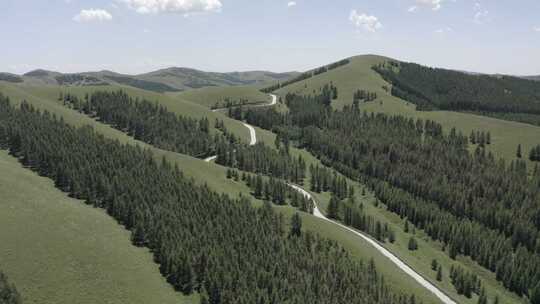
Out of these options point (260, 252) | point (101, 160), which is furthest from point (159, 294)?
point (101, 160)

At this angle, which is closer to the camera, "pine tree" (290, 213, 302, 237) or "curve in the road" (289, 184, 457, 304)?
"curve in the road" (289, 184, 457, 304)

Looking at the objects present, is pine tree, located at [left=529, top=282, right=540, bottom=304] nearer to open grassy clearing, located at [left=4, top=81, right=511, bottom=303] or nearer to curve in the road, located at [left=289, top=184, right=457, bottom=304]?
open grassy clearing, located at [left=4, top=81, right=511, bottom=303]

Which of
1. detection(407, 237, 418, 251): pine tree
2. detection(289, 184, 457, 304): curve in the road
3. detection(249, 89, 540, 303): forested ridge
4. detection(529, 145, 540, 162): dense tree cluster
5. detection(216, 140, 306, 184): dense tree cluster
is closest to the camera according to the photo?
detection(289, 184, 457, 304): curve in the road

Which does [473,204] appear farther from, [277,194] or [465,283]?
[277,194]

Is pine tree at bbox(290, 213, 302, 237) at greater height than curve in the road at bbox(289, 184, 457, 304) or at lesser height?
greater

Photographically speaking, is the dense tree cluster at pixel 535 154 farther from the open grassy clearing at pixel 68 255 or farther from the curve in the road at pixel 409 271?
the open grassy clearing at pixel 68 255

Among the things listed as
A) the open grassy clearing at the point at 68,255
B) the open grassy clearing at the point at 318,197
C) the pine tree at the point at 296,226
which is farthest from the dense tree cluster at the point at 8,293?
the open grassy clearing at the point at 318,197

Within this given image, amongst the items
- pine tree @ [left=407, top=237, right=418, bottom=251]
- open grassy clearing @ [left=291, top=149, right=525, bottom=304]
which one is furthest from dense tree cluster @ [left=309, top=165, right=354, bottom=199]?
pine tree @ [left=407, top=237, right=418, bottom=251]

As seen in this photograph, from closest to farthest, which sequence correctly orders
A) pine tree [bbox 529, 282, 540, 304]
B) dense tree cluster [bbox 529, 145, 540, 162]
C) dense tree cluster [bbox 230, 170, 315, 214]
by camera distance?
pine tree [bbox 529, 282, 540, 304] < dense tree cluster [bbox 230, 170, 315, 214] < dense tree cluster [bbox 529, 145, 540, 162]
